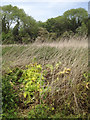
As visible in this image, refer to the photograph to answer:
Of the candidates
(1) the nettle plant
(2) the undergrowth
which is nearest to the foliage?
(2) the undergrowth

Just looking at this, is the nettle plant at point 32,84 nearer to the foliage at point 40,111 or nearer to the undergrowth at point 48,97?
the undergrowth at point 48,97

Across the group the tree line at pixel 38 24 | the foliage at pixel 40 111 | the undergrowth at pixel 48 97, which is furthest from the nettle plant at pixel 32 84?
the tree line at pixel 38 24

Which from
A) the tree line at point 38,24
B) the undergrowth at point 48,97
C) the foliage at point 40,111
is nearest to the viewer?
the foliage at point 40,111

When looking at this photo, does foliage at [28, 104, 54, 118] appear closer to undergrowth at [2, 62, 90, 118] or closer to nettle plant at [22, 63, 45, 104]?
undergrowth at [2, 62, 90, 118]

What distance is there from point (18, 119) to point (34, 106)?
1.61 feet

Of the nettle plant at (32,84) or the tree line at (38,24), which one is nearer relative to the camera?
the nettle plant at (32,84)

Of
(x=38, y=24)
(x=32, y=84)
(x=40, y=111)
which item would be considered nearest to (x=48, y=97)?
(x=40, y=111)

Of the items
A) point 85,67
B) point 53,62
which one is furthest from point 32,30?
point 85,67

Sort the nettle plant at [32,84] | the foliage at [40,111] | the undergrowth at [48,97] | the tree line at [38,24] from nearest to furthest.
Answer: the foliage at [40,111] → the undergrowth at [48,97] → the nettle plant at [32,84] → the tree line at [38,24]

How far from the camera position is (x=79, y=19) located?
11.0m

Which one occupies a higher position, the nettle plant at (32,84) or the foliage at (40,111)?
the nettle plant at (32,84)

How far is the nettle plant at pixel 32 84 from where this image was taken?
115 inches

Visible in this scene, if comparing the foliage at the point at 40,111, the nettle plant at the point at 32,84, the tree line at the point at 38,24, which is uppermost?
the tree line at the point at 38,24

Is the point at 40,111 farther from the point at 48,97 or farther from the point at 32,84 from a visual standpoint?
the point at 32,84
